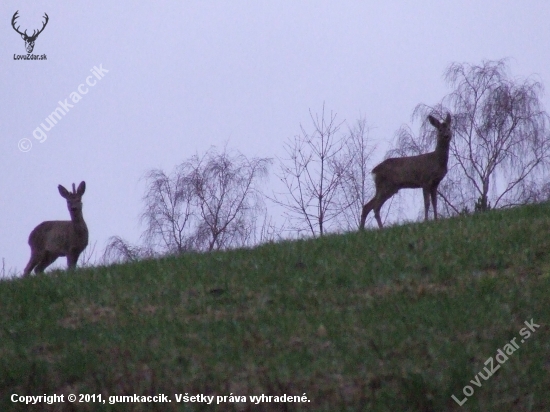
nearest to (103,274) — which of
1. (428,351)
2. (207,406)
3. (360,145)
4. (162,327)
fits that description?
(162,327)

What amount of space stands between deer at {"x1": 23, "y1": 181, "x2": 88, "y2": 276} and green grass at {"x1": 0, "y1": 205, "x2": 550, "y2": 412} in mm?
4682

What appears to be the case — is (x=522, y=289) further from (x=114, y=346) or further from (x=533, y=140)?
(x=533, y=140)

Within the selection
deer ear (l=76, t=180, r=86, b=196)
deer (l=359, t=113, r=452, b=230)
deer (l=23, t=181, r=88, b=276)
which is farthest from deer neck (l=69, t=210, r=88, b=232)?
deer (l=359, t=113, r=452, b=230)

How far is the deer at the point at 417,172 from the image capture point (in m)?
16.7

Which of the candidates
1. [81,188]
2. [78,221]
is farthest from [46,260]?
[81,188]

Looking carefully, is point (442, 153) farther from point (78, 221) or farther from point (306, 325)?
point (306, 325)

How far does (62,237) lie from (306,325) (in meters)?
8.65

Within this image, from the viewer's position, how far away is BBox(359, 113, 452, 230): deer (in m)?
16.7

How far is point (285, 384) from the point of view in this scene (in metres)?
7.18

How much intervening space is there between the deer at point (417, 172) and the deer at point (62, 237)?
509cm

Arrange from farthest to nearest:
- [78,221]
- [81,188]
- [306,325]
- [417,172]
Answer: [417,172], [81,188], [78,221], [306,325]

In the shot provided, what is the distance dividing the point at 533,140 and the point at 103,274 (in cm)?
2172

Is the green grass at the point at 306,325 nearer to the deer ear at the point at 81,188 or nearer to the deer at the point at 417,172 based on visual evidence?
the deer ear at the point at 81,188

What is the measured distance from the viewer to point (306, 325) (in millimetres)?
8250
